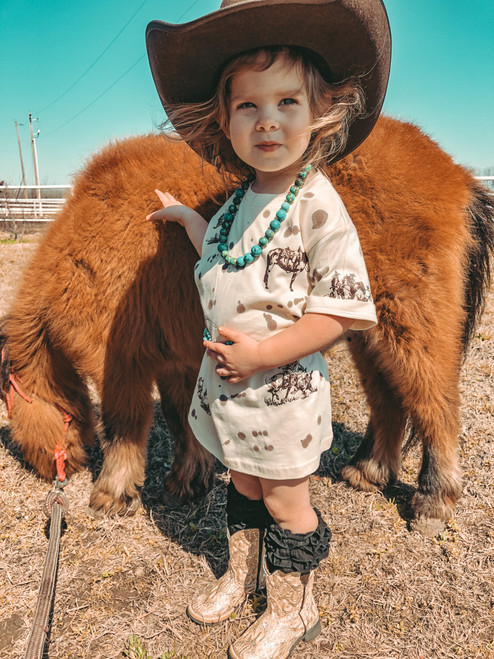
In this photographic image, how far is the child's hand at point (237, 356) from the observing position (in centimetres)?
156

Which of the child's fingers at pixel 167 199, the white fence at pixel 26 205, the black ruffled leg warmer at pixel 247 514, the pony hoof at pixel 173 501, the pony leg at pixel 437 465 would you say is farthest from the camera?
the white fence at pixel 26 205

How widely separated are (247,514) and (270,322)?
0.89 metres

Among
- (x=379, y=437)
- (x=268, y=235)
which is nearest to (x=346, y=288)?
(x=268, y=235)

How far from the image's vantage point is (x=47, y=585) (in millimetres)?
A: 1825

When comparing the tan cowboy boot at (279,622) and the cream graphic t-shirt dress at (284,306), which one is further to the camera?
the tan cowboy boot at (279,622)

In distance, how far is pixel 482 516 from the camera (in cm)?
273

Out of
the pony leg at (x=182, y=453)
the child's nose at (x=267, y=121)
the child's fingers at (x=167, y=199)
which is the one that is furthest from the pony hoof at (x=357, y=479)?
the child's nose at (x=267, y=121)

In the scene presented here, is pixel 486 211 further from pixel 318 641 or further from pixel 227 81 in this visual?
pixel 318 641

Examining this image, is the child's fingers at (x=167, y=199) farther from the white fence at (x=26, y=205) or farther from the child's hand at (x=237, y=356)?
the white fence at (x=26, y=205)

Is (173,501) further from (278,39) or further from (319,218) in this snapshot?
(278,39)

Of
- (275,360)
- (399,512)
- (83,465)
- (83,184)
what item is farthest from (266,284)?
(83,465)

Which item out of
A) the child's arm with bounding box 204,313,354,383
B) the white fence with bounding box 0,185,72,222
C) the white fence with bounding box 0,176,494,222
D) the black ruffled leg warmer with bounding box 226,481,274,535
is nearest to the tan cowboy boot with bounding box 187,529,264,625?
the black ruffled leg warmer with bounding box 226,481,274,535

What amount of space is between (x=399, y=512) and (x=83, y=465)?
2169 millimetres

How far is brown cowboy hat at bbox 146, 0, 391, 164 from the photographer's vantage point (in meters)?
1.40
